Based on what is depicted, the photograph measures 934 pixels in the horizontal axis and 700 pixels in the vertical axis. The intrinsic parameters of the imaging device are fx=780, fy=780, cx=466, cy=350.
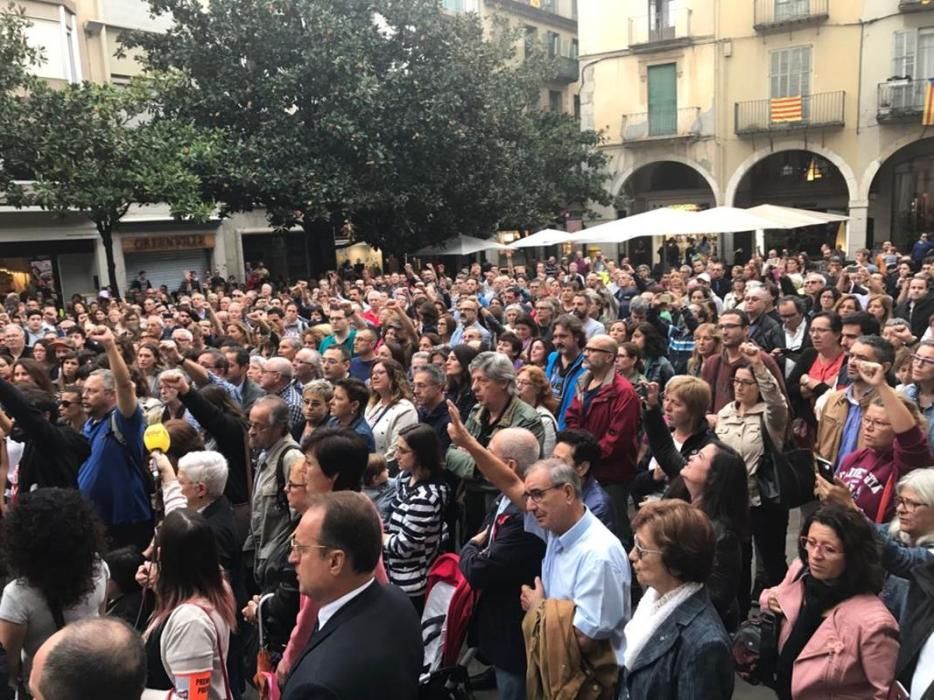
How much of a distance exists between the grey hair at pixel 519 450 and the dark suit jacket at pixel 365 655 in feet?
3.79

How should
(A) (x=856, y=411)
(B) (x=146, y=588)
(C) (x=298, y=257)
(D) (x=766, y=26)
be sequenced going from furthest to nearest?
(C) (x=298, y=257) → (D) (x=766, y=26) → (A) (x=856, y=411) → (B) (x=146, y=588)

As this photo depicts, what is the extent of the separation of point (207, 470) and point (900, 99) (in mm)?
26397

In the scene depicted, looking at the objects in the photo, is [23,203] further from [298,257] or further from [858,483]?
[858,483]

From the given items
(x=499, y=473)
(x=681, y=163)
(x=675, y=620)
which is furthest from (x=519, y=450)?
(x=681, y=163)

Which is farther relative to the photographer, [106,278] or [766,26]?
[766,26]

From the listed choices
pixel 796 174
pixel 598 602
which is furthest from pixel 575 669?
pixel 796 174

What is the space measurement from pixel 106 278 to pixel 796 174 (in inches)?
930

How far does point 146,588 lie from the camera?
3188 mm

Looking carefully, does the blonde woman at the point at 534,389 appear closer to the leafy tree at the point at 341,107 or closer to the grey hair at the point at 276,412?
the grey hair at the point at 276,412

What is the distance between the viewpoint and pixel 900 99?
78.9 ft

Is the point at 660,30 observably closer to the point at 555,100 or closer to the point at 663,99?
the point at 663,99

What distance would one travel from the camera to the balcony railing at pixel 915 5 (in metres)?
23.2

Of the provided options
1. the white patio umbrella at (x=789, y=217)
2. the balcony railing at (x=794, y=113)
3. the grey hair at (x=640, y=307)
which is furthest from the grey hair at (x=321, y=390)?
the balcony railing at (x=794, y=113)

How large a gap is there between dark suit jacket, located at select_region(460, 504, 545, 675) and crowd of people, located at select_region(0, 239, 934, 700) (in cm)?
1
